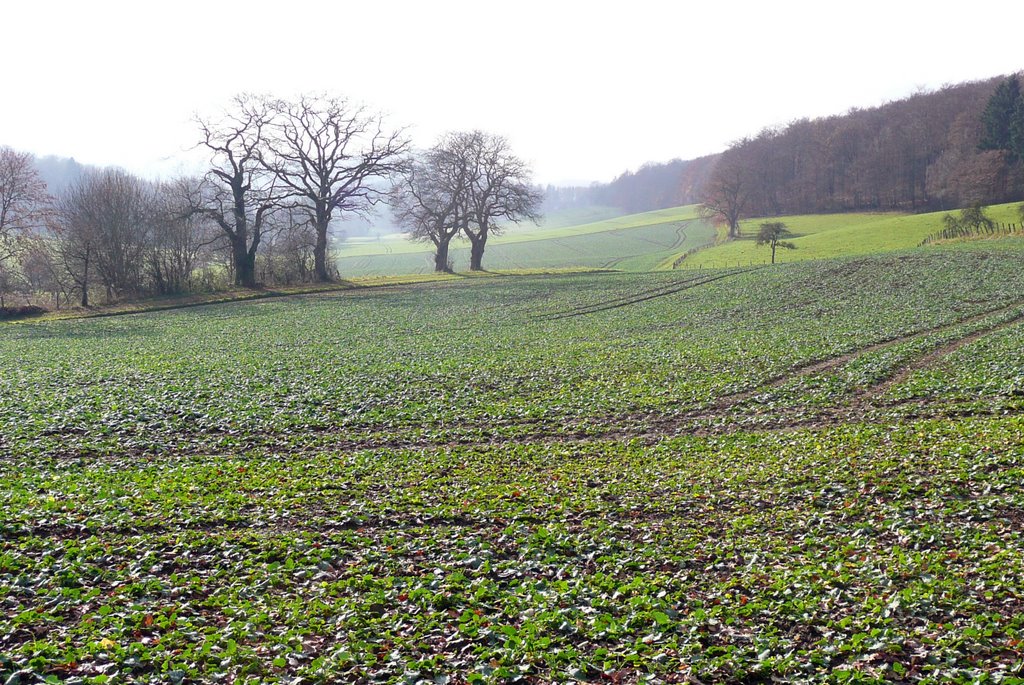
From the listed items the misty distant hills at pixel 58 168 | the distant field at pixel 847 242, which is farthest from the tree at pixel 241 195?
the misty distant hills at pixel 58 168

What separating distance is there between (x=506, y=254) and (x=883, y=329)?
99.8m

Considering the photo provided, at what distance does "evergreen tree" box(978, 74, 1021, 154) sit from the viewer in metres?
83.3

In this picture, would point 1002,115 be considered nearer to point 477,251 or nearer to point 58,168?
point 477,251

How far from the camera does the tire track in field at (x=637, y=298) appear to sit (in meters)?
43.7

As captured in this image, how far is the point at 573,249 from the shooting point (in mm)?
125688

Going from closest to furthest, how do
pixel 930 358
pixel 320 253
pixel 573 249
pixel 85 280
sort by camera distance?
pixel 930 358, pixel 85 280, pixel 320 253, pixel 573 249

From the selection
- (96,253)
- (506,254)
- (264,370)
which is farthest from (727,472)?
(506,254)

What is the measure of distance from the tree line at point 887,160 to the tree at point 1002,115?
0.37ft

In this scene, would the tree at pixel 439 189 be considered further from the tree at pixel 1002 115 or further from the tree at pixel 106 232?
the tree at pixel 1002 115

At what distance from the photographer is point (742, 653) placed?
820 centimetres

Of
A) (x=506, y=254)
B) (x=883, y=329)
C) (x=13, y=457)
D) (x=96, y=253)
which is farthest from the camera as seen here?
(x=506, y=254)

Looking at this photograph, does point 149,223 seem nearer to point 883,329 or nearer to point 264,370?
point 264,370

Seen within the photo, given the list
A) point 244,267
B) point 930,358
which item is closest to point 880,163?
point 244,267

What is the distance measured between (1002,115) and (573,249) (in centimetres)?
6250
